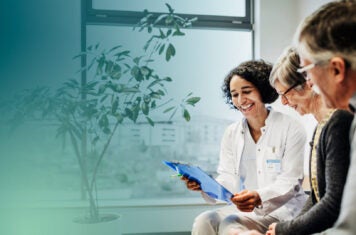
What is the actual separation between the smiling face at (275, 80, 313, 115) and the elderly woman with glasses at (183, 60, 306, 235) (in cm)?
24

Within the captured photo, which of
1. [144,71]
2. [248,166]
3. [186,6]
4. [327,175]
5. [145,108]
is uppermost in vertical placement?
[186,6]

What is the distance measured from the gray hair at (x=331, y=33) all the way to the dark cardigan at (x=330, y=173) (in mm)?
180

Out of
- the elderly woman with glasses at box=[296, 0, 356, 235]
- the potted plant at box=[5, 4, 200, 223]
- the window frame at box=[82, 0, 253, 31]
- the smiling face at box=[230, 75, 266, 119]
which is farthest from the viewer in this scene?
the window frame at box=[82, 0, 253, 31]

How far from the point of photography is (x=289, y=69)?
1.29m

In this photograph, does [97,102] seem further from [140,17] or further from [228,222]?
→ [228,222]

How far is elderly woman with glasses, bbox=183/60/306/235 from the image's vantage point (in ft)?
4.94

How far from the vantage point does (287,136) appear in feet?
5.30

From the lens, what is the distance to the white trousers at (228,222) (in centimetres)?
149

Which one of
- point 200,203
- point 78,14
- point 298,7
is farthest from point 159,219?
point 298,7

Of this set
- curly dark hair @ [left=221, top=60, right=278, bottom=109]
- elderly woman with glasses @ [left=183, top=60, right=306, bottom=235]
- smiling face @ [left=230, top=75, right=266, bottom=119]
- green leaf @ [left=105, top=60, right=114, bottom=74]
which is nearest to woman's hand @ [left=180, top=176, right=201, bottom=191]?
elderly woman with glasses @ [left=183, top=60, right=306, bottom=235]

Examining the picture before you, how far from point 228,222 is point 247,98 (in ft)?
2.02

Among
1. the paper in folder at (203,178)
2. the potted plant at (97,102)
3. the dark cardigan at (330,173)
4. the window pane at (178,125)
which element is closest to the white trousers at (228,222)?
the paper in folder at (203,178)

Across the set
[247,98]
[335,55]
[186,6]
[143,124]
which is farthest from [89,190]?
[335,55]
